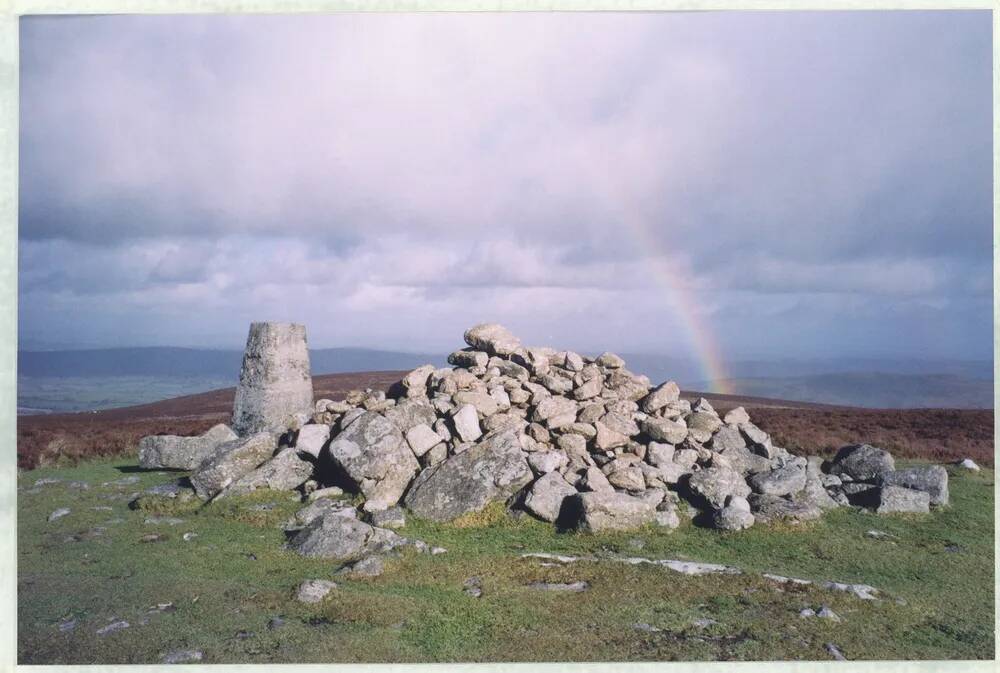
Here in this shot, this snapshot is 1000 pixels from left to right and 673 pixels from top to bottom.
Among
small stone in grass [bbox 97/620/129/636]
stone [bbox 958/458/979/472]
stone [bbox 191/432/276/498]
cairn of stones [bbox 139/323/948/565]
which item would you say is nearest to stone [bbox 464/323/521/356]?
cairn of stones [bbox 139/323/948/565]

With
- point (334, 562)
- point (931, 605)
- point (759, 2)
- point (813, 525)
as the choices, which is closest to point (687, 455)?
point (813, 525)

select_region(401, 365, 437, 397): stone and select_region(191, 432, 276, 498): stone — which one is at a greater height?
select_region(401, 365, 437, 397): stone

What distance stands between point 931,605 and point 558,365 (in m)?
12.3

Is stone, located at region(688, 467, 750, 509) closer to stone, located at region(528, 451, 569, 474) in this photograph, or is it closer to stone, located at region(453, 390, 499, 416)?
stone, located at region(528, 451, 569, 474)

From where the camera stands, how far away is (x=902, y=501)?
1708cm

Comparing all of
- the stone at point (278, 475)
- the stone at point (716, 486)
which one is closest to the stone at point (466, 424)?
the stone at point (278, 475)

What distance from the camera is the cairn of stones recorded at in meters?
15.8

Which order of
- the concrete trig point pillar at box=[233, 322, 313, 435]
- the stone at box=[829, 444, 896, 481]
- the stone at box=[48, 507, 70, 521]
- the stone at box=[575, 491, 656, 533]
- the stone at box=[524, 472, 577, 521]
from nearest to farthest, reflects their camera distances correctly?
the stone at box=[575, 491, 656, 533] < the stone at box=[524, 472, 577, 521] < the stone at box=[48, 507, 70, 521] < the stone at box=[829, 444, 896, 481] < the concrete trig point pillar at box=[233, 322, 313, 435]

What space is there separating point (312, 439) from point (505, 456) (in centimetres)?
564

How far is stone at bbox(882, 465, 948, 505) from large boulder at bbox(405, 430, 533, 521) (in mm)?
9579

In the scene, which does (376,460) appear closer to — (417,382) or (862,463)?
(417,382)

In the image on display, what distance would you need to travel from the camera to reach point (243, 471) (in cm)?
1838

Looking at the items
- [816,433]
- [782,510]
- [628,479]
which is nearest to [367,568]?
[628,479]

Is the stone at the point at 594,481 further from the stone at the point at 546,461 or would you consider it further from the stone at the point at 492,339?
the stone at the point at 492,339
